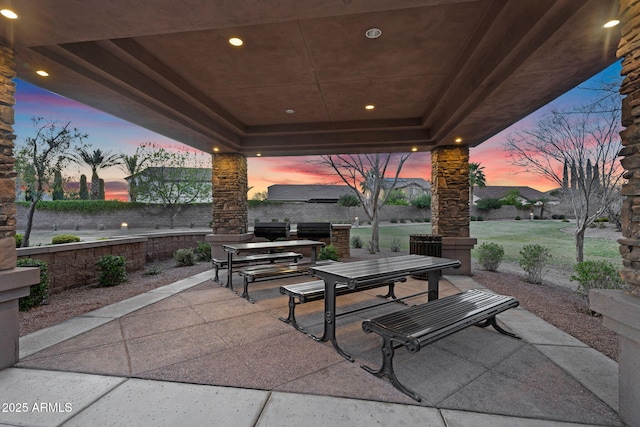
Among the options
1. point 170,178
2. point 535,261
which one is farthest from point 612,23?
point 170,178

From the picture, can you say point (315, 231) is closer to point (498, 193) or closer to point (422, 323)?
point (422, 323)

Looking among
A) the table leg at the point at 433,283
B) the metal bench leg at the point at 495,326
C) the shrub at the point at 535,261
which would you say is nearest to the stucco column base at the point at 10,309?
the table leg at the point at 433,283

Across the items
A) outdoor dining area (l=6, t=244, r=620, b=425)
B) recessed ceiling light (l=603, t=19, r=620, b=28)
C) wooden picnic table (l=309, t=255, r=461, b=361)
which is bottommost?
outdoor dining area (l=6, t=244, r=620, b=425)

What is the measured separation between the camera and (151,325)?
3.83 m

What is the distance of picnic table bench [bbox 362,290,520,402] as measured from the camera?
91.3 inches

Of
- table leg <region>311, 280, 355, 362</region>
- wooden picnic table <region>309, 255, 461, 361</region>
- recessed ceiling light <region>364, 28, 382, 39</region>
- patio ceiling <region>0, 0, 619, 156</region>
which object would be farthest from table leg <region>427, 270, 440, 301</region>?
recessed ceiling light <region>364, 28, 382, 39</region>

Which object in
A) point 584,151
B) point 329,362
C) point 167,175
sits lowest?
point 329,362

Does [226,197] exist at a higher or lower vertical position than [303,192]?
lower

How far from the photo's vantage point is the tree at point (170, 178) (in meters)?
26.2

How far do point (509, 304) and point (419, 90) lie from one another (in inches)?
164

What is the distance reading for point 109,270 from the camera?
632 centimetres

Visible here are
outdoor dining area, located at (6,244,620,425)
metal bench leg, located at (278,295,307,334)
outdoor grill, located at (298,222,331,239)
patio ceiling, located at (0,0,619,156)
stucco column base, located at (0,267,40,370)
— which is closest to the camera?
outdoor dining area, located at (6,244,620,425)

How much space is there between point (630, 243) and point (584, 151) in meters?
6.82

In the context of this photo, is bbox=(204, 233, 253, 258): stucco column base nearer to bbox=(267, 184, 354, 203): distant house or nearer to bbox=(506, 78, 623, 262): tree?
bbox=(506, 78, 623, 262): tree
